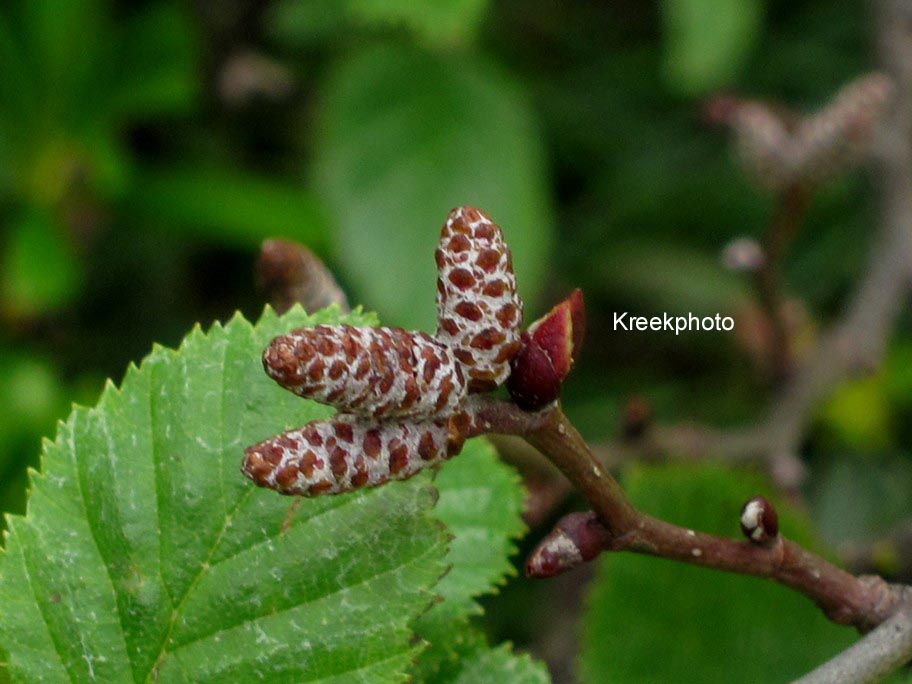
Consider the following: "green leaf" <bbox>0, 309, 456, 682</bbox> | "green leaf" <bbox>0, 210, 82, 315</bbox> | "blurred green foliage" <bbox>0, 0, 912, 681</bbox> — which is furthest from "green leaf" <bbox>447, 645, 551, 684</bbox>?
"green leaf" <bbox>0, 210, 82, 315</bbox>

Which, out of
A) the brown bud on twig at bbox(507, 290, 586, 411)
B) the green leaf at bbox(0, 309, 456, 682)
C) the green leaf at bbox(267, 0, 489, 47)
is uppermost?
the green leaf at bbox(267, 0, 489, 47)

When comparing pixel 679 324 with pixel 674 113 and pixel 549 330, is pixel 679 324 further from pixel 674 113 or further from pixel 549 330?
pixel 549 330

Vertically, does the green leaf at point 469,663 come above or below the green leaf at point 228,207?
below

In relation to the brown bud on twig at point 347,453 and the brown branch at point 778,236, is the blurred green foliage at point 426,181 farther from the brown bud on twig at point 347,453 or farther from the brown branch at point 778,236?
the brown bud on twig at point 347,453

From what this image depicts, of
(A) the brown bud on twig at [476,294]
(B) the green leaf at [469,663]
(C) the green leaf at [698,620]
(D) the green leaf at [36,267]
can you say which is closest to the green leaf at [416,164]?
(D) the green leaf at [36,267]

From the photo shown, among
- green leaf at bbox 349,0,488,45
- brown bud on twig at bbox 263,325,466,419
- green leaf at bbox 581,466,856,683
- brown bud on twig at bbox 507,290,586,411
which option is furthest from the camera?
green leaf at bbox 349,0,488,45

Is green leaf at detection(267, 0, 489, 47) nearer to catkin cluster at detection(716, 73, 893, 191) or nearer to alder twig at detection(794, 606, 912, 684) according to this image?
catkin cluster at detection(716, 73, 893, 191)

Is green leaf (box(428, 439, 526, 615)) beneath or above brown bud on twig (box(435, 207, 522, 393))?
beneath
